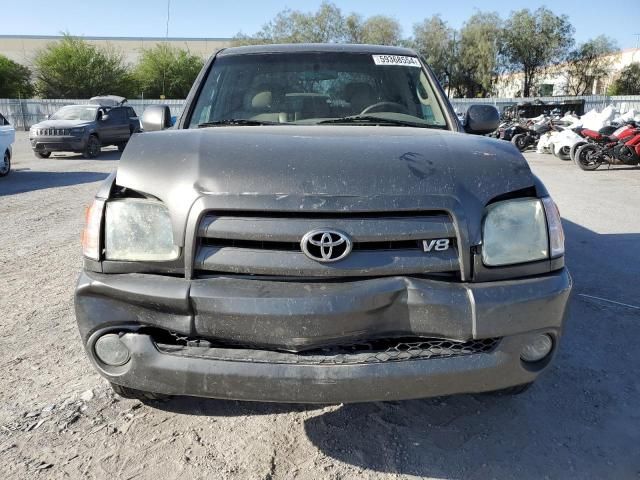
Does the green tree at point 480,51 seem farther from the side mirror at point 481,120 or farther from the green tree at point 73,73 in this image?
the side mirror at point 481,120

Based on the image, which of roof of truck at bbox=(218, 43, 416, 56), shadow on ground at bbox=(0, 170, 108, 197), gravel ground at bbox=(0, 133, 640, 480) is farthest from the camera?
shadow on ground at bbox=(0, 170, 108, 197)

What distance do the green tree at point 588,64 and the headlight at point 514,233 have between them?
51002 mm

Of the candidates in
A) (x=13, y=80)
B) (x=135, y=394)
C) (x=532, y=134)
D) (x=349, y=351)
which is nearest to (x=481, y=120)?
(x=349, y=351)

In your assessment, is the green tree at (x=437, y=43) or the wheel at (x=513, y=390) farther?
the green tree at (x=437, y=43)

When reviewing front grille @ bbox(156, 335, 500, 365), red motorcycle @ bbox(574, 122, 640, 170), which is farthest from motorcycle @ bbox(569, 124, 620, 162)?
front grille @ bbox(156, 335, 500, 365)

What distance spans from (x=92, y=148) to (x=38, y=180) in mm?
5227

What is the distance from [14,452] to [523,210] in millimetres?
2376

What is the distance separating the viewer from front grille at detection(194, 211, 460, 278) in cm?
199

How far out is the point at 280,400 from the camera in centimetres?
195

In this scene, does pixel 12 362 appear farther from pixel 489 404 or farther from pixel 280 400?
pixel 489 404

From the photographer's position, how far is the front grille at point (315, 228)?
6.53 feet

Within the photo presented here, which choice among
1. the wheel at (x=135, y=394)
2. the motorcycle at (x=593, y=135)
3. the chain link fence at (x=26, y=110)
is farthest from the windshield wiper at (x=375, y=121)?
the chain link fence at (x=26, y=110)

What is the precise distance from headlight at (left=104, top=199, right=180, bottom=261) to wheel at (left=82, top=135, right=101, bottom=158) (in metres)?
15.5

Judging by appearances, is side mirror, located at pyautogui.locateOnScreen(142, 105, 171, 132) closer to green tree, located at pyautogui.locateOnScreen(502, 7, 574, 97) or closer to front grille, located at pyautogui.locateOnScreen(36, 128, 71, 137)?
front grille, located at pyautogui.locateOnScreen(36, 128, 71, 137)
